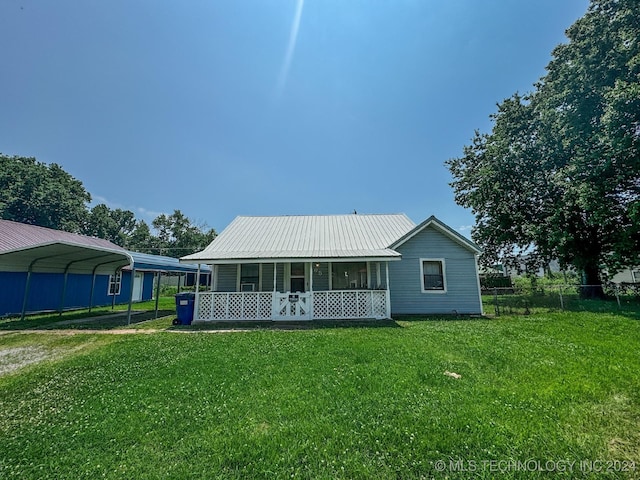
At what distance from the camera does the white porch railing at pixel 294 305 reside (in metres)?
11.4

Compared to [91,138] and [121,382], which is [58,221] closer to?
[91,138]

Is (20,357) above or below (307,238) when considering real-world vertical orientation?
below

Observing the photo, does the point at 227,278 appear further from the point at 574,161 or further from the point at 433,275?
the point at 574,161

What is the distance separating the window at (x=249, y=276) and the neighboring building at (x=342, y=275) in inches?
1.9

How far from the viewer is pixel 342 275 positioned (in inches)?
536

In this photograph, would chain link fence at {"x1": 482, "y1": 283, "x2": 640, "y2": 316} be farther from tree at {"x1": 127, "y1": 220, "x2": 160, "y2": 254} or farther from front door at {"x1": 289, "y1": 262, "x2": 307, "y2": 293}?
tree at {"x1": 127, "y1": 220, "x2": 160, "y2": 254}

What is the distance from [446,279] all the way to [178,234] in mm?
45855

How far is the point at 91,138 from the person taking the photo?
58.0 feet

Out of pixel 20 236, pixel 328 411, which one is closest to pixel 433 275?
pixel 328 411

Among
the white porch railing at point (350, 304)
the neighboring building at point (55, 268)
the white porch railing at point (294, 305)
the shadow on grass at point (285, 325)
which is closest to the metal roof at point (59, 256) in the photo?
the neighboring building at point (55, 268)

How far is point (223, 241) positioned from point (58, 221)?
36.3m

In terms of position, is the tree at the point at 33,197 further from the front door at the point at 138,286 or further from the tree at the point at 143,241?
the front door at the point at 138,286

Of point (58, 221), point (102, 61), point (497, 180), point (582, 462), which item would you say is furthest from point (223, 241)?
point (58, 221)

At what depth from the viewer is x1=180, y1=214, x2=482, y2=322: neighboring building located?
11398 millimetres
